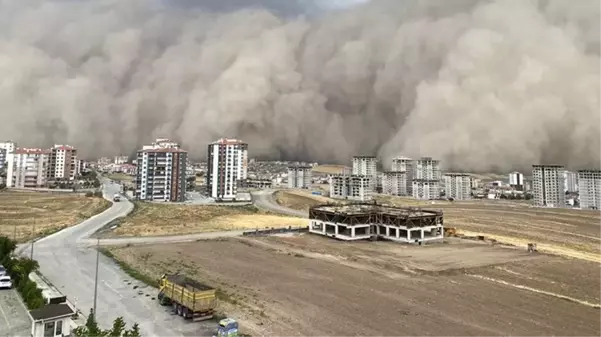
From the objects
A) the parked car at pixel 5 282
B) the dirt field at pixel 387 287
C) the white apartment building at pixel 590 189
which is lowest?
the dirt field at pixel 387 287

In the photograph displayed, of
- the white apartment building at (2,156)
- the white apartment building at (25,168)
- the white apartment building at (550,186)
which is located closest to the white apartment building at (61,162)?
the white apartment building at (25,168)

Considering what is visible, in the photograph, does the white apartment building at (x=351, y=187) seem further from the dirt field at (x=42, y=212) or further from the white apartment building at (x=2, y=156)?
the white apartment building at (x=2, y=156)

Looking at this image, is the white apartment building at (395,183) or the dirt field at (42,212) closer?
the dirt field at (42,212)

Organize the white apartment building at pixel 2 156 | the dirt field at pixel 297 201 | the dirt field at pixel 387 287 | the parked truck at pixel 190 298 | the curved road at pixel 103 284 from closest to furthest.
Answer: the curved road at pixel 103 284
the parked truck at pixel 190 298
the dirt field at pixel 387 287
the dirt field at pixel 297 201
the white apartment building at pixel 2 156

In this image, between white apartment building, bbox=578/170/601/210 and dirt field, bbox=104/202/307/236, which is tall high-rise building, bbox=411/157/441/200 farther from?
dirt field, bbox=104/202/307/236

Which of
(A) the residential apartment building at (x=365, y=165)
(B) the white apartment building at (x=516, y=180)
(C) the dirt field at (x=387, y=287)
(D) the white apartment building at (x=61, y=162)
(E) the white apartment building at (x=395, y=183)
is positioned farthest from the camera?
(B) the white apartment building at (x=516, y=180)

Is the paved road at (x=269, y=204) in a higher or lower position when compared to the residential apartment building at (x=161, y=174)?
lower

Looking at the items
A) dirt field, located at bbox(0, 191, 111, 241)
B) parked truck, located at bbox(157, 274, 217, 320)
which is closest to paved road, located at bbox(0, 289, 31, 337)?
parked truck, located at bbox(157, 274, 217, 320)
